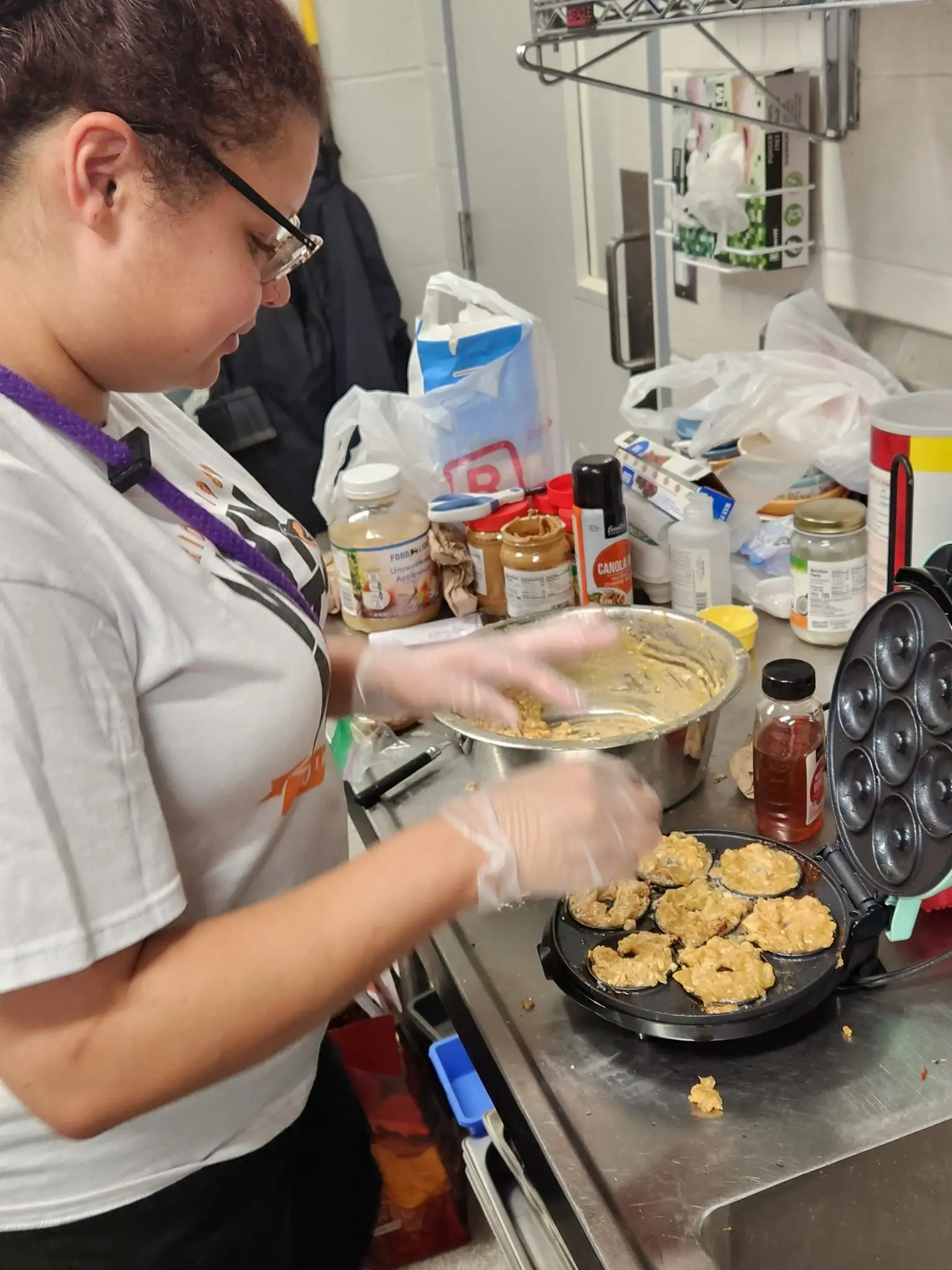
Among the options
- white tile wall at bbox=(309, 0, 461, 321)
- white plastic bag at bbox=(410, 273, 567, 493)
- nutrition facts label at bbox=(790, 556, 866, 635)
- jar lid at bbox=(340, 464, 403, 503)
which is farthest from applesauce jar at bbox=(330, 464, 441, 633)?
white tile wall at bbox=(309, 0, 461, 321)

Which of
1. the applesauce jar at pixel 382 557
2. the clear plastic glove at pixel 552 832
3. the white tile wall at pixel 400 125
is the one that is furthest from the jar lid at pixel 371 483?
the white tile wall at pixel 400 125

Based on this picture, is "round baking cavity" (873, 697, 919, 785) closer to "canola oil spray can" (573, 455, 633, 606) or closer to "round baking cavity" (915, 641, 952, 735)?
"round baking cavity" (915, 641, 952, 735)

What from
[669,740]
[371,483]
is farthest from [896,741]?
[371,483]

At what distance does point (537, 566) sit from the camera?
1287mm

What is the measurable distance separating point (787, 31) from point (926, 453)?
28.9 inches

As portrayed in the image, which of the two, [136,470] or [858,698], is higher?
[136,470]

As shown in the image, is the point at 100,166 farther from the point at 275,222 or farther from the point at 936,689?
the point at 936,689

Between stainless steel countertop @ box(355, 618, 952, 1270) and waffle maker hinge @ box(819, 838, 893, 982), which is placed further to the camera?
waffle maker hinge @ box(819, 838, 893, 982)

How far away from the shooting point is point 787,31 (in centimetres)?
142

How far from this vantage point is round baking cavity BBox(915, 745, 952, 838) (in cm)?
71

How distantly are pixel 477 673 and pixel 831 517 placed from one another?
1.64ft

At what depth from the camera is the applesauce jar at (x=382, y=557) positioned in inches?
52.9

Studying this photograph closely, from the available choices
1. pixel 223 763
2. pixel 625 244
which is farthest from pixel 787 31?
pixel 223 763

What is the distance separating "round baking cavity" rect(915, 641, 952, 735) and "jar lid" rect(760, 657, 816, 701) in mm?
120
